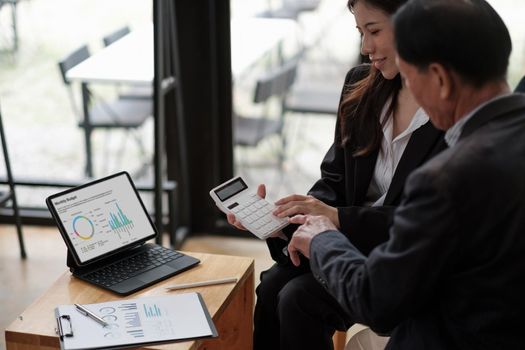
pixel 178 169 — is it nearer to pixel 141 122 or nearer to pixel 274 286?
pixel 141 122

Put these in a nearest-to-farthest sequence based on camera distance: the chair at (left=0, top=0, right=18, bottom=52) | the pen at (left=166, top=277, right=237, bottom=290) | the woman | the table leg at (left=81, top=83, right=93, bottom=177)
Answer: the pen at (left=166, top=277, right=237, bottom=290) → the woman → the chair at (left=0, top=0, right=18, bottom=52) → the table leg at (left=81, top=83, right=93, bottom=177)

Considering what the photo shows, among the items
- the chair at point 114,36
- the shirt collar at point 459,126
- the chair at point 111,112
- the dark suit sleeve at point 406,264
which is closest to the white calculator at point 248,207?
the dark suit sleeve at point 406,264

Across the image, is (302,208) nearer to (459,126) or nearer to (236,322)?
(236,322)

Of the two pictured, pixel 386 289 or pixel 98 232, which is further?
pixel 98 232

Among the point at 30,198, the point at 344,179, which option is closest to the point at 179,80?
the point at 30,198

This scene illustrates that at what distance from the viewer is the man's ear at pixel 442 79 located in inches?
48.6


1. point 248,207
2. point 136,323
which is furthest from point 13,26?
point 136,323

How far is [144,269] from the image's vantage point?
5.88ft

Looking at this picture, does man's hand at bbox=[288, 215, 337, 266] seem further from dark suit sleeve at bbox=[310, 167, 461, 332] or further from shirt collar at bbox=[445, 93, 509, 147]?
shirt collar at bbox=[445, 93, 509, 147]

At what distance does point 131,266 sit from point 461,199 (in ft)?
2.87

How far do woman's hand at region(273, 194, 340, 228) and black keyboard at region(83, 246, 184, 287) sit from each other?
264 millimetres

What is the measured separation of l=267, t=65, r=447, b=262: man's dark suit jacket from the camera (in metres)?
1.82

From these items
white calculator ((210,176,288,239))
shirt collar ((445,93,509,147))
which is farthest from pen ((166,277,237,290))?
shirt collar ((445,93,509,147))

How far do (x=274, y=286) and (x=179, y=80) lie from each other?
1.35 meters
